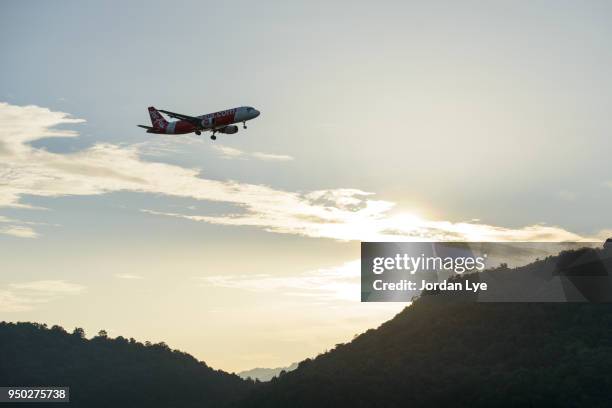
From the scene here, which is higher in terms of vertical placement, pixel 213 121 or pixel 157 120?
pixel 157 120

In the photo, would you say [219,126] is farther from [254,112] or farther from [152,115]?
[152,115]

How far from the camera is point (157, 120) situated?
189375 mm

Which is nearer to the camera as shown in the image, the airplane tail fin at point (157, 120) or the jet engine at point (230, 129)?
the jet engine at point (230, 129)

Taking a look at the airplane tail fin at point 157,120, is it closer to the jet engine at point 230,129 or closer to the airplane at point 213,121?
the airplane at point 213,121

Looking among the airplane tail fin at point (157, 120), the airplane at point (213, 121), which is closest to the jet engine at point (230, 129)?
the airplane at point (213, 121)

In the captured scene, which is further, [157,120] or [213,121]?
[157,120]

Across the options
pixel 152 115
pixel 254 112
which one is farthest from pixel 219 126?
pixel 152 115

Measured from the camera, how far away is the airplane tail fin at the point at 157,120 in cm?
17568

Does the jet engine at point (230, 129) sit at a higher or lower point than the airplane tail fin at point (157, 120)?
lower

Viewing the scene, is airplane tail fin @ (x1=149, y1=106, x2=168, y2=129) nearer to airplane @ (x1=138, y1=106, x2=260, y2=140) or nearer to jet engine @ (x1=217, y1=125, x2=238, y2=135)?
airplane @ (x1=138, y1=106, x2=260, y2=140)

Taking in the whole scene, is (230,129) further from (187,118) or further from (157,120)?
(157,120)

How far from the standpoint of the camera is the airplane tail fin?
576ft

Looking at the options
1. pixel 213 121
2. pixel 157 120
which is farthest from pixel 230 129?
pixel 157 120

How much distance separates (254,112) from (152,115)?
52042 millimetres
